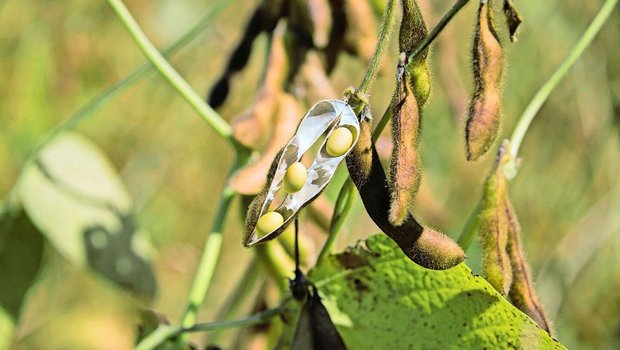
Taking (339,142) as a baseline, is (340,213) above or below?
below

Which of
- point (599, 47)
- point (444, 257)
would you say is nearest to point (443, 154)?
point (599, 47)

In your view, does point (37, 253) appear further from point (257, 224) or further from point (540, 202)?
point (540, 202)

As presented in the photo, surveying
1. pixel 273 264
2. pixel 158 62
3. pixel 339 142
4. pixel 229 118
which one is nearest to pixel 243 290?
pixel 273 264

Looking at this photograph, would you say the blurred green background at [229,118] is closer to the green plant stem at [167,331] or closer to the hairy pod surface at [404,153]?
Result: the green plant stem at [167,331]

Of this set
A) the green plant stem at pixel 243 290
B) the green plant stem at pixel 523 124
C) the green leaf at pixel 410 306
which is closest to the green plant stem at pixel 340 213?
the green leaf at pixel 410 306

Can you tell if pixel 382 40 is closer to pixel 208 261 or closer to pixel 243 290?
pixel 208 261

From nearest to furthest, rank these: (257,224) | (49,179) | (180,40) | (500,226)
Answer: (257,224), (500,226), (180,40), (49,179)

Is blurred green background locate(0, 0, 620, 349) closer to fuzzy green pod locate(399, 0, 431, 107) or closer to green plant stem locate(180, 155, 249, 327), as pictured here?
green plant stem locate(180, 155, 249, 327)
